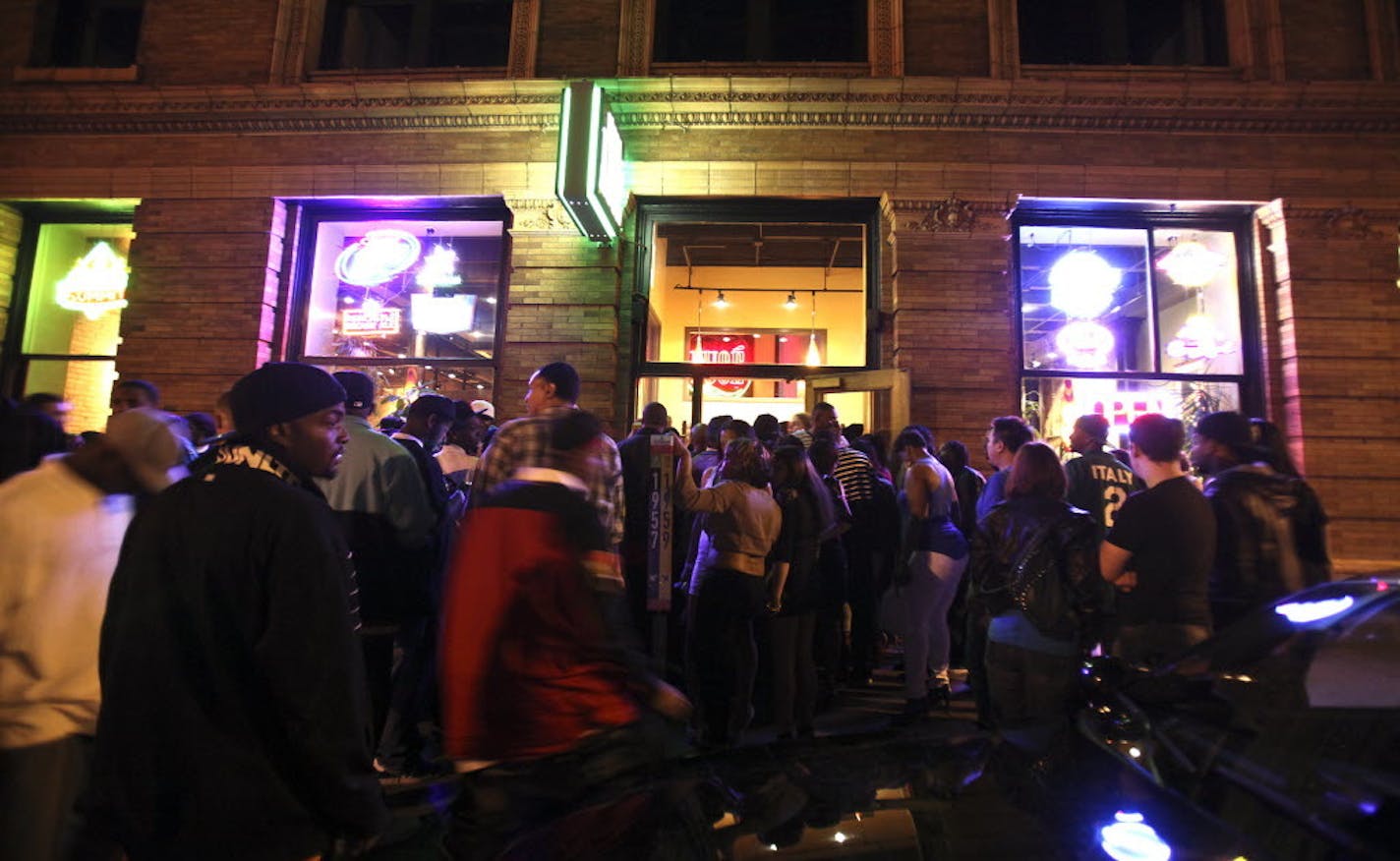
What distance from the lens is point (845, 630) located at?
6.77 m

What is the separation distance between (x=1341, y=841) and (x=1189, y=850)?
308mm

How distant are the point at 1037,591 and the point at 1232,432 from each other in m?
1.55

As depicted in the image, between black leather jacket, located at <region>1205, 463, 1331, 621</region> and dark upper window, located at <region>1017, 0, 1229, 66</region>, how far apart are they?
7885 millimetres

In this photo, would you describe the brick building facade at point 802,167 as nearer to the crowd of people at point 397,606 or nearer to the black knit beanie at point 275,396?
the crowd of people at point 397,606

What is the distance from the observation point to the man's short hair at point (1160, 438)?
12.2 ft

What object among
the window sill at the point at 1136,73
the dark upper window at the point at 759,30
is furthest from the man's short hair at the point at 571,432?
the window sill at the point at 1136,73

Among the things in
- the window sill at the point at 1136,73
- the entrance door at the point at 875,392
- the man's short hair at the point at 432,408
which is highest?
the window sill at the point at 1136,73

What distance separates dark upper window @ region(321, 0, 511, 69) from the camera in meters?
10.0

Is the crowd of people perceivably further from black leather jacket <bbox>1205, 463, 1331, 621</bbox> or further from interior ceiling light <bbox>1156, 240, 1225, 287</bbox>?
interior ceiling light <bbox>1156, 240, 1225, 287</bbox>

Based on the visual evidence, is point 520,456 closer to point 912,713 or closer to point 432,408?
point 432,408

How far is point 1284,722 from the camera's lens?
6.91ft

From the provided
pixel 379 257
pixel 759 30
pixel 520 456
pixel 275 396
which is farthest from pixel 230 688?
pixel 759 30

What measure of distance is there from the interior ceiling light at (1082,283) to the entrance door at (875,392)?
2.49m

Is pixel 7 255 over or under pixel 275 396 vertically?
over
